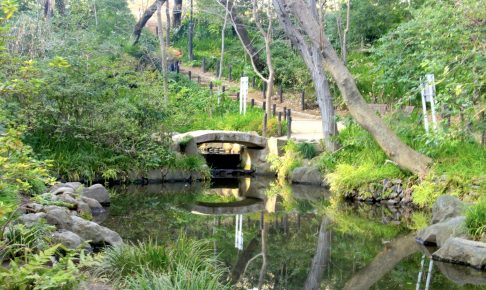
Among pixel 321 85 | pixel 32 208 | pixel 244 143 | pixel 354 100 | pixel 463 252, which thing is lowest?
pixel 463 252

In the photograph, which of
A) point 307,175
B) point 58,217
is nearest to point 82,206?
point 58,217

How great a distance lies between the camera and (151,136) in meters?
17.3

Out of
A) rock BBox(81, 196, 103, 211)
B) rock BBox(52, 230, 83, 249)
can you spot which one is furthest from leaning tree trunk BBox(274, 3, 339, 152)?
rock BBox(52, 230, 83, 249)

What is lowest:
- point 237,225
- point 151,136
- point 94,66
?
point 237,225

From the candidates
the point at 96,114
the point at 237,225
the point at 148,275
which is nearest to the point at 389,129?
the point at 237,225

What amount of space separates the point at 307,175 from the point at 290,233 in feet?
18.3

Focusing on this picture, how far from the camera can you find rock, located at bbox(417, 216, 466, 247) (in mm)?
10212

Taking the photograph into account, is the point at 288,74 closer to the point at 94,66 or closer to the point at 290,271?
the point at 94,66

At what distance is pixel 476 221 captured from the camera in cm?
1010

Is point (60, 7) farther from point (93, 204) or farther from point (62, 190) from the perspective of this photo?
point (62, 190)

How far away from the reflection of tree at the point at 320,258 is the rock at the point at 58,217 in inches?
123

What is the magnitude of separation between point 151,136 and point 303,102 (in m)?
8.87

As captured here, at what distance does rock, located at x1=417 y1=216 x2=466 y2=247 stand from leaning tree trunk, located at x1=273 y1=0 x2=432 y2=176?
3.35m

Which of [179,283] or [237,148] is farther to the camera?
[237,148]
